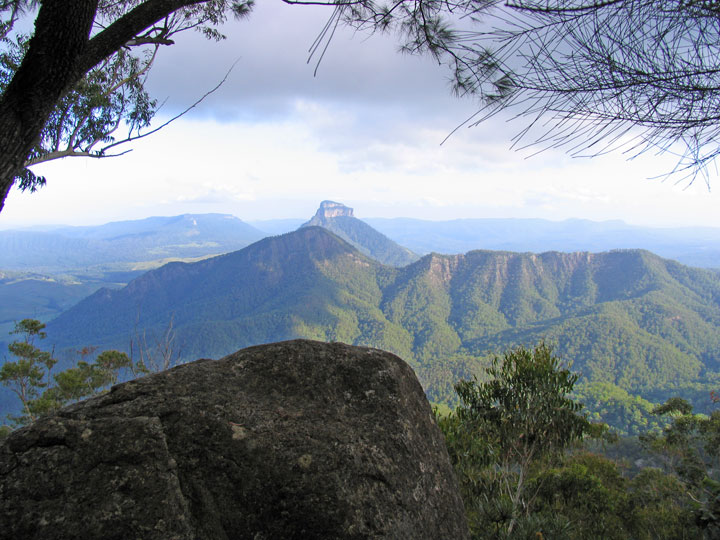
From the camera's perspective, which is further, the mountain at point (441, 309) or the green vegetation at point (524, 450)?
the mountain at point (441, 309)

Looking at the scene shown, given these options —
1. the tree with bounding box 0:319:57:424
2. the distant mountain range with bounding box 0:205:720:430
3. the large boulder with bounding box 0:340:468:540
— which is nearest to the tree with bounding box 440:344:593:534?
the large boulder with bounding box 0:340:468:540

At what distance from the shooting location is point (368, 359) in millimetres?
3654

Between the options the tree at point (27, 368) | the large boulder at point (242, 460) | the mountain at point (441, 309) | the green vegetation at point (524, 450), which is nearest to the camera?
the large boulder at point (242, 460)

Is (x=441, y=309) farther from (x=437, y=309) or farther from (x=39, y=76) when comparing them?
(x=39, y=76)

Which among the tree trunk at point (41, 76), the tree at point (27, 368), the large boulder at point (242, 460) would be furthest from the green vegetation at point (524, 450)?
the tree at point (27, 368)

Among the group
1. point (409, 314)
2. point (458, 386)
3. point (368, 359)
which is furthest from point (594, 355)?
point (368, 359)

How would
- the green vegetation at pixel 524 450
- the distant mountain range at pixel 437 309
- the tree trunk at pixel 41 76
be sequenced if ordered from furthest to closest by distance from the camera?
1. the distant mountain range at pixel 437 309
2. the green vegetation at pixel 524 450
3. the tree trunk at pixel 41 76

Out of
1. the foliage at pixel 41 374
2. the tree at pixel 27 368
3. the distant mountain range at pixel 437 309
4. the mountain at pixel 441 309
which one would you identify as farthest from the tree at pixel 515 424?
the mountain at pixel 441 309

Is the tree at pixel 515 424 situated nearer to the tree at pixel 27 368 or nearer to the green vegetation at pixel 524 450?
the green vegetation at pixel 524 450

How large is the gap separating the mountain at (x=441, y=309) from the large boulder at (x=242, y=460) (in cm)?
8532

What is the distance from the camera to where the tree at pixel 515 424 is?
302 inches

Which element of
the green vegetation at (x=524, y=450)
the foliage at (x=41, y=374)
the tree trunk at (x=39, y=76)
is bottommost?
the foliage at (x=41, y=374)

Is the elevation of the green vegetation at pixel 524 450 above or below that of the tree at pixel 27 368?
above

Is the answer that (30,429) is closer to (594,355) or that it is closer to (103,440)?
(103,440)
